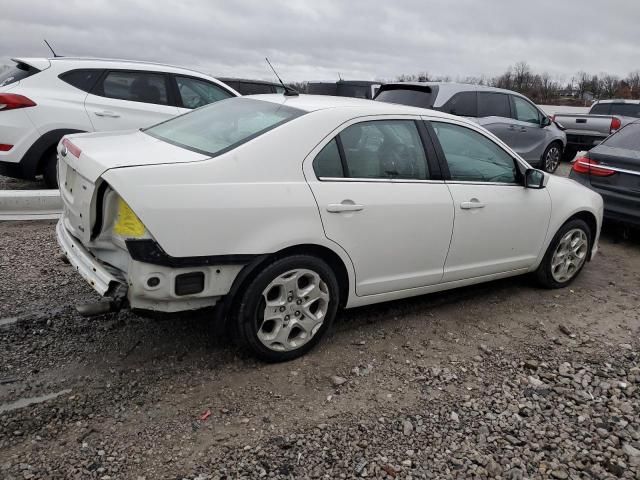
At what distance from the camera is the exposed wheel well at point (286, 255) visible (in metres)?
2.97

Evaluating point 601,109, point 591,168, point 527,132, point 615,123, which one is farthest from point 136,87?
point 601,109

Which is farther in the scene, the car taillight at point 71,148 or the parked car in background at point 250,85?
the parked car in background at point 250,85

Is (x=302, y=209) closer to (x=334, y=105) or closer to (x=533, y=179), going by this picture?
(x=334, y=105)

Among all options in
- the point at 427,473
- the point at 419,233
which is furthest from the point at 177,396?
the point at 419,233

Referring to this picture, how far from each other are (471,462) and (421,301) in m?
1.89

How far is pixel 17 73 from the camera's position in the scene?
6.44 meters

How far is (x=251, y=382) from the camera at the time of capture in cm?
314

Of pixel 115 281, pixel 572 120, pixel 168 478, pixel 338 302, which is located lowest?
pixel 168 478

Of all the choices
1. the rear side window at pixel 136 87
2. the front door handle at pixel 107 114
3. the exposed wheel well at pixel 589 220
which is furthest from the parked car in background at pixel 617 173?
the front door handle at pixel 107 114

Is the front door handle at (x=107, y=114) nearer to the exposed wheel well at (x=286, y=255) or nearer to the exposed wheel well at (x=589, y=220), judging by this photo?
the exposed wheel well at (x=286, y=255)

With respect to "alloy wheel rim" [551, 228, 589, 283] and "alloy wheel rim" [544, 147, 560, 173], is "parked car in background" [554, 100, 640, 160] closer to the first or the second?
"alloy wheel rim" [544, 147, 560, 173]

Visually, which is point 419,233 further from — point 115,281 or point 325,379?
point 115,281

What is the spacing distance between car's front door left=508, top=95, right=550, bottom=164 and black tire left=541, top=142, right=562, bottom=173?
0.20 metres

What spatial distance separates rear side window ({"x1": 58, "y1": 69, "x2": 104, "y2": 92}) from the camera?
6.61 meters
